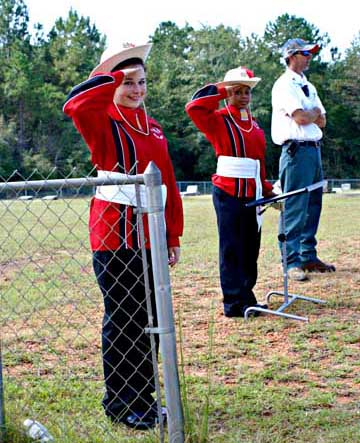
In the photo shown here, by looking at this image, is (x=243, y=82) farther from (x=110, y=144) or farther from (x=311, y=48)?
(x=110, y=144)

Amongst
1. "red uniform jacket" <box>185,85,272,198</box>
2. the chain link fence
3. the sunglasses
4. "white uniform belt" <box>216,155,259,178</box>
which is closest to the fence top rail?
the chain link fence

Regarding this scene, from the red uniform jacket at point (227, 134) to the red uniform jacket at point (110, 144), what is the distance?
183 cm

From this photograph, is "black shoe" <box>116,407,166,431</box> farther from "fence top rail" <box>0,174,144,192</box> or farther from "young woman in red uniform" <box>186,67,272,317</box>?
"young woman in red uniform" <box>186,67,272,317</box>

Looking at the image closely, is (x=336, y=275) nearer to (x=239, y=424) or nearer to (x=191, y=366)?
(x=191, y=366)

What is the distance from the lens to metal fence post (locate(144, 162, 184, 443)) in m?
2.95

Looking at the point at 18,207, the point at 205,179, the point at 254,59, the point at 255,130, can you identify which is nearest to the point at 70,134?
the point at 205,179

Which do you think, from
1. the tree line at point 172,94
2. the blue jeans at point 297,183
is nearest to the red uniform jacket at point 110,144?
the blue jeans at point 297,183

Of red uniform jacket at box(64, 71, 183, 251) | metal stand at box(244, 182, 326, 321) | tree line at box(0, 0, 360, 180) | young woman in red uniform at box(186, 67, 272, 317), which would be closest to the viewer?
red uniform jacket at box(64, 71, 183, 251)

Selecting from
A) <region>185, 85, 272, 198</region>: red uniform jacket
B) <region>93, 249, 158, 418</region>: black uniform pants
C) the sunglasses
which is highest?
the sunglasses

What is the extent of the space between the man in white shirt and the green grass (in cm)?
55

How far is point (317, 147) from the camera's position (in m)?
7.42

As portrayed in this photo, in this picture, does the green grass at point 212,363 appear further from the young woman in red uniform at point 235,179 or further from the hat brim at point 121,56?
the hat brim at point 121,56

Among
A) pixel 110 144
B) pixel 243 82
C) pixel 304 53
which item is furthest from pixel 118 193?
pixel 304 53

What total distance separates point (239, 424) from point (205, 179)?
52.2m
